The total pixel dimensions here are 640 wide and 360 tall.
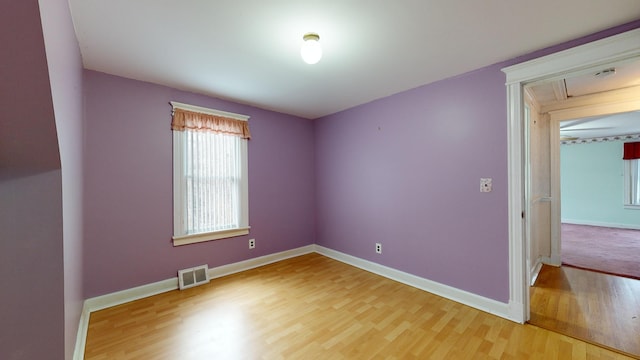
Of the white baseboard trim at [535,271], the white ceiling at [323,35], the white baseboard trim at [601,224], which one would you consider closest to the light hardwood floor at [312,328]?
the white baseboard trim at [535,271]

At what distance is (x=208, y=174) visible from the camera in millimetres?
3258

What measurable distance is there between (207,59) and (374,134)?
7.35ft

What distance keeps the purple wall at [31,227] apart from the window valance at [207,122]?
1.90 metres

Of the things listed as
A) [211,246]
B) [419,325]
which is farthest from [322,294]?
[211,246]

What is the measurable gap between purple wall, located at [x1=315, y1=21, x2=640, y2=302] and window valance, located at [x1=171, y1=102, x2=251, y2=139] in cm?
153

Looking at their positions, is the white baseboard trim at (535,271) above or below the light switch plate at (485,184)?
below

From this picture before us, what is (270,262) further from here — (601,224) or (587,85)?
(601,224)

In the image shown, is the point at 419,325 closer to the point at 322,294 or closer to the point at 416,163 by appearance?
the point at 322,294

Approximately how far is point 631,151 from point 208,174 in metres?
9.54

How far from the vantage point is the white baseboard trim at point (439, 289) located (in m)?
2.33

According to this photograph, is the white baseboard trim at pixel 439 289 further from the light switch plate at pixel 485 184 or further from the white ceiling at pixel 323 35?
the white ceiling at pixel 323 35

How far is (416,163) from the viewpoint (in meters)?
3.02

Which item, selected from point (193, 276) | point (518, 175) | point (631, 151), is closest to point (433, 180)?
point (518, 175)

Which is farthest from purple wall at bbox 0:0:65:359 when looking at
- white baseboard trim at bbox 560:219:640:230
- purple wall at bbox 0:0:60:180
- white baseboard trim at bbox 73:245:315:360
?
white baseboard trim at bbox 560:219:640:230
